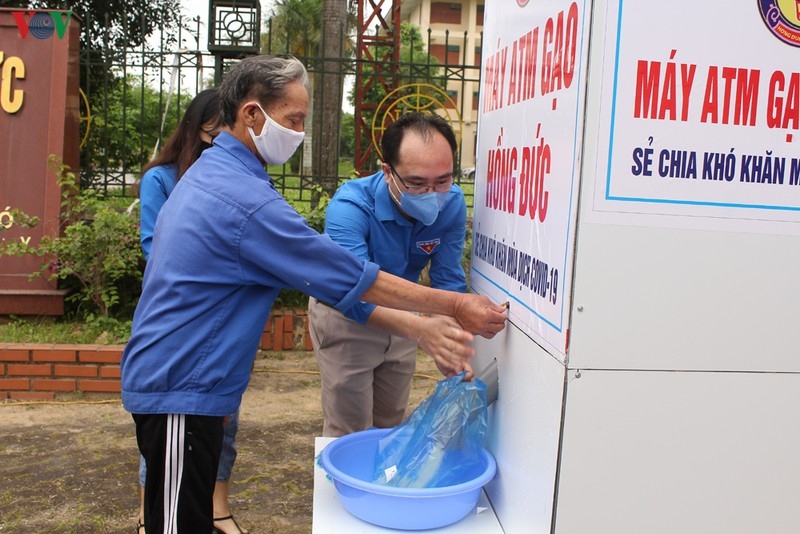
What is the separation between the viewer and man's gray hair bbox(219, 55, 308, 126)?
1.91 metres

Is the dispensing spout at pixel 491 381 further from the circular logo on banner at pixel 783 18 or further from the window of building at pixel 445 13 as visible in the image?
the window of building at pixel 445 13

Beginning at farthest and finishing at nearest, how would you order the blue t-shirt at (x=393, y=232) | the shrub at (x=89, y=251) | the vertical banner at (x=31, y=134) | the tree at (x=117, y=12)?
the tree at (x=117, y=12), the vertical banner at (x=31, y=134), the shrub at (x=89, y=251), the blue t-shirt at (x=393, y=232)

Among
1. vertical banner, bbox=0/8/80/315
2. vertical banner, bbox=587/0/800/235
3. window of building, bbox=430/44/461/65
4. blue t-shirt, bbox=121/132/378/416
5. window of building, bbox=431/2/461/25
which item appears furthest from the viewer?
window of building, bbox=431/2/461/25

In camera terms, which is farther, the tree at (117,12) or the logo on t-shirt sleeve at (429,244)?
the tree at (117,12)

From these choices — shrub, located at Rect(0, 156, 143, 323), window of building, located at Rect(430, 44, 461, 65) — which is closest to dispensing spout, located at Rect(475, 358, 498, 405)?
shrub, located at Rect(0, 156, 143, 323)

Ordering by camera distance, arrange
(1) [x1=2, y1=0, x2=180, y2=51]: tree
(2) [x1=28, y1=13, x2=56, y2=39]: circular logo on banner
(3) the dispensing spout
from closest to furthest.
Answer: (3) the dispensing spout → (2) [x1=28, y1=13, x2=56, y2=39]: circular logo on banner → (1) [x1=2, y1=0, x2=180, y2=51]: tree

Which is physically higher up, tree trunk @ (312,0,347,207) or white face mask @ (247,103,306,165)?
tree trunk @ (312,0,347,207)

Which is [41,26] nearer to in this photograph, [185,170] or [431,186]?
[185,170]

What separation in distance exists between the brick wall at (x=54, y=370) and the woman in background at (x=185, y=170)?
6.31ft

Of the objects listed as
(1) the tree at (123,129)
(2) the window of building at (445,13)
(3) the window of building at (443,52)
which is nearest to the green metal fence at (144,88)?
(1) the tree at (123,129)

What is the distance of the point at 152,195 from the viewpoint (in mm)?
3018

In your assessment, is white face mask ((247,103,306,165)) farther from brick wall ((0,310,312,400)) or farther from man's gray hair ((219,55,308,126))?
brick wall ((0,310,312,400))

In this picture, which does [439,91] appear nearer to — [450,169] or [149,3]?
[450,169]

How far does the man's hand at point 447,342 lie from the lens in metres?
1.80
